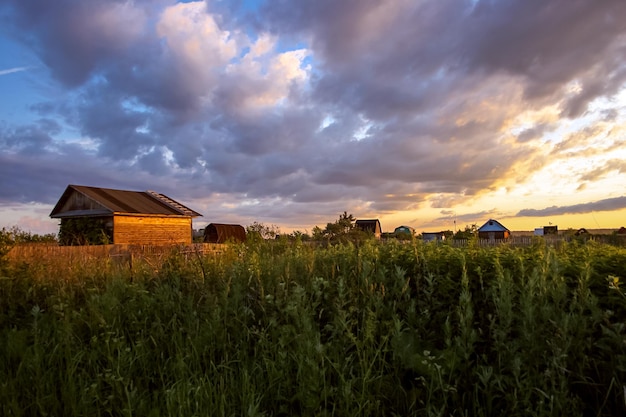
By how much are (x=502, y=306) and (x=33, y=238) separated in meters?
→ 30.4

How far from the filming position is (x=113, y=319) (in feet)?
15.5

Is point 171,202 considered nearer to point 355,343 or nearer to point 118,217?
point 118,217

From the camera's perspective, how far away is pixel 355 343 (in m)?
3.44

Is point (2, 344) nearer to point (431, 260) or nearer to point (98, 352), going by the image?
point (98, 352)

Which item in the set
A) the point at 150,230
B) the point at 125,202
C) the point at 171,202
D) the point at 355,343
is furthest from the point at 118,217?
the point at 355,343

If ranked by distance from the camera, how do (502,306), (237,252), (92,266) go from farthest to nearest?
(92,266) → (237,252) → (502,306)

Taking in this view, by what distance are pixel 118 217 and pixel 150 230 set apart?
3.37 m

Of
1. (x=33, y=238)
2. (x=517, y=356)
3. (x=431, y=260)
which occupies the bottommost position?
(x=517, y=356)

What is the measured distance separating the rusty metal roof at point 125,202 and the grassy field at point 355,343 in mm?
27094

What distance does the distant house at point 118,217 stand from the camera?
2961 centimetres

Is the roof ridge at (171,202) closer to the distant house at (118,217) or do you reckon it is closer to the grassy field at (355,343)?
the distant house at (118,217)

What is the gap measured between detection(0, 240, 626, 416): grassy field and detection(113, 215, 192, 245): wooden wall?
24236mm

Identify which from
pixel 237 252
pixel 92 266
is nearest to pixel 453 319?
pixel 237 252

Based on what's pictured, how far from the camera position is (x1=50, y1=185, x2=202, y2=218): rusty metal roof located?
3061 centimetres
